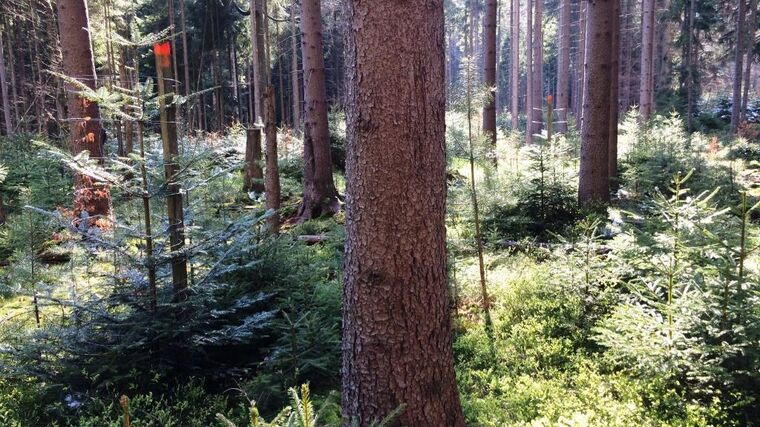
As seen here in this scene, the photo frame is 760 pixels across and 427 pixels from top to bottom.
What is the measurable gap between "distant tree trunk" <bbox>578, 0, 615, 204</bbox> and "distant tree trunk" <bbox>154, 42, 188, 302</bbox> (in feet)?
22.4

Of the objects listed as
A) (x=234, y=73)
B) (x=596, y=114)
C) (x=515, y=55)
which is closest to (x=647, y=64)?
(x=596, y=114)

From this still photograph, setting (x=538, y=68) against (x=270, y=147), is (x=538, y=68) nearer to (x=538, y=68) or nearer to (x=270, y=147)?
(x=538, y=68)

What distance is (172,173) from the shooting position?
401cm

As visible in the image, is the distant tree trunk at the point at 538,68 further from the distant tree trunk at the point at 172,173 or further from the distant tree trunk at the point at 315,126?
the distant tree trunk at the point at 172,173

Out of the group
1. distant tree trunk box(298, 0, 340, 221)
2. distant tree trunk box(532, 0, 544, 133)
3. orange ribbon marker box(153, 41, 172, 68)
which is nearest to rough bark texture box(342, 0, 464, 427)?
orange ribbon marker box(153, 41, 172, 68)

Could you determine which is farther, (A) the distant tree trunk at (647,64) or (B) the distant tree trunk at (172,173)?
(A) the distant tree trunk at (647,64)

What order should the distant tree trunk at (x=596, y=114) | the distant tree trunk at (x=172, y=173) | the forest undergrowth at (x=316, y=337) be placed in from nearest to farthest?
the forest undergrowth at (x=316, y=337), the distant tree trunk at (x=172, y=173), the distant tree trunk at (x=596, y=114)

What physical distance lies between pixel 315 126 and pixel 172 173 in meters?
6.15

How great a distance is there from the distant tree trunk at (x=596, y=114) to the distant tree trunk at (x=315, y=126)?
15.8 ft

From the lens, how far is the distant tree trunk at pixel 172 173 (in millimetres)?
3778

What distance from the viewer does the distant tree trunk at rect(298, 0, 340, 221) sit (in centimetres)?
962

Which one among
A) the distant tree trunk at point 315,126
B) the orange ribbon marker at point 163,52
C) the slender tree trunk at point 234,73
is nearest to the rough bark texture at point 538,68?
the distant tree trunk at point 315,126

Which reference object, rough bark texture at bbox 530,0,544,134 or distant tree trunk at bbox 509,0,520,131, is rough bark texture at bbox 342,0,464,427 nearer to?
rough bark texture at bbox 530,0,544,134

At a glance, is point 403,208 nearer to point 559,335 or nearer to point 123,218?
point 559,335
